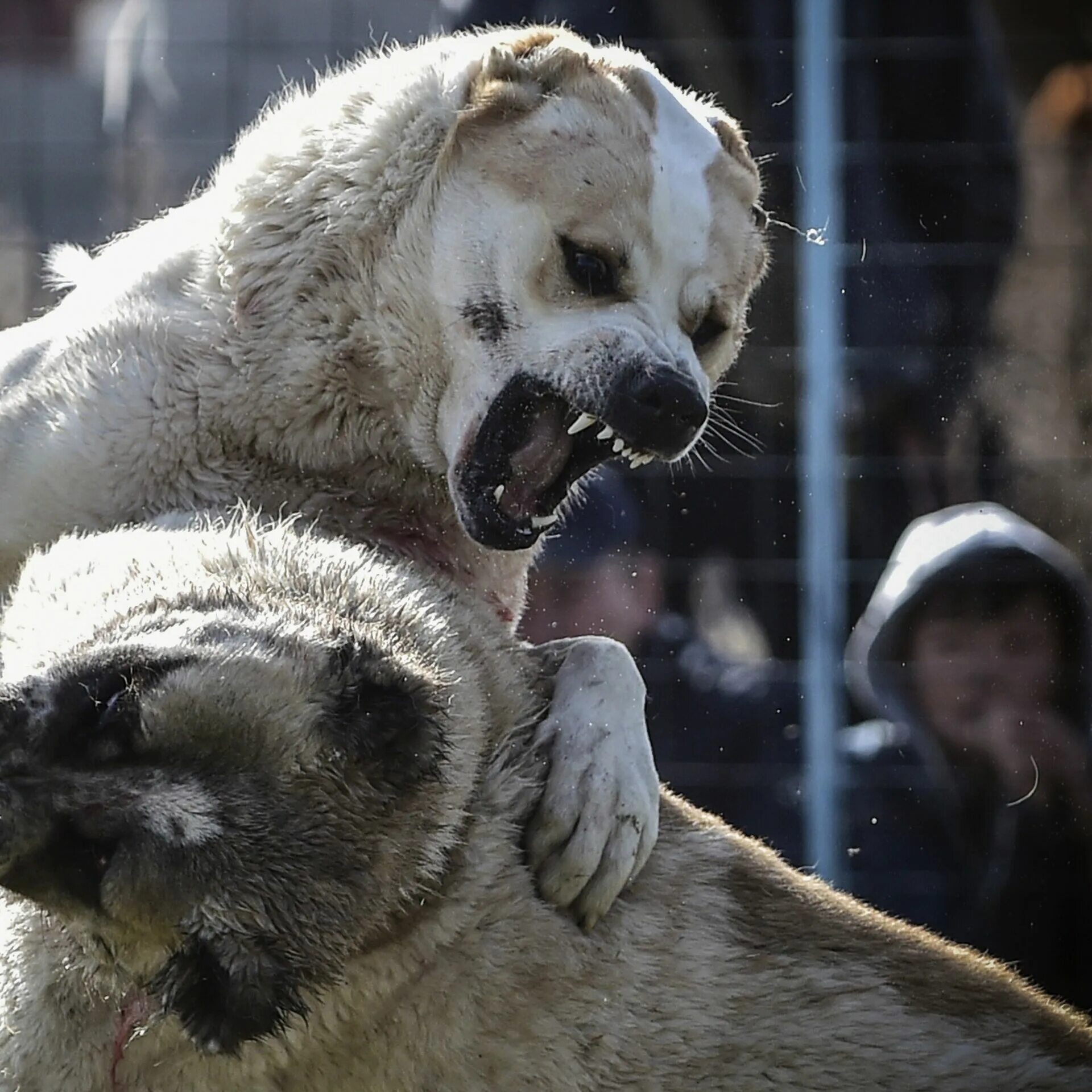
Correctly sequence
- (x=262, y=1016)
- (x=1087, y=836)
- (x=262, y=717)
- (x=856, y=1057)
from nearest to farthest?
(x=262, y=1016) → (x=262, y=717) → (x=856, y=1057) → (x=1087, y=836)

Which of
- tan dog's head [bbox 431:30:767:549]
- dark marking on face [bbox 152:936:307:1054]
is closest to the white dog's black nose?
tan dog's head [bbox 431:30:767:549]

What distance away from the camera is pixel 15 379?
302 cm

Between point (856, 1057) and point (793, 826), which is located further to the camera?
point (793, 826)

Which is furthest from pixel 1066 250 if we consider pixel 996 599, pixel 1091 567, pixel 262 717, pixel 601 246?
pixel 262 717

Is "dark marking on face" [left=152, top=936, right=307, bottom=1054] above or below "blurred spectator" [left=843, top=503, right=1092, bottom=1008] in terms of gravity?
above

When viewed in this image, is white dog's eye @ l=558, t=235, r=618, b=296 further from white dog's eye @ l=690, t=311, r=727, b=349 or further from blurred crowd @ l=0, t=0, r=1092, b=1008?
blurred crowd @ l=0, t=0, r=1092, b=1008

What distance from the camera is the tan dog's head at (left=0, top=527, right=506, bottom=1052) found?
1792 mm

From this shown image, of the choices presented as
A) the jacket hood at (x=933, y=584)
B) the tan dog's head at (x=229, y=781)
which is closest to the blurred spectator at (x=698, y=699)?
the jacket hood at (x=933, y=584)

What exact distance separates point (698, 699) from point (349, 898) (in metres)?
3.25

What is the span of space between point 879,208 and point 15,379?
2.92 metres

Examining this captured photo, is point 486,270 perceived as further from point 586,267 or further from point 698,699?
point 698,699

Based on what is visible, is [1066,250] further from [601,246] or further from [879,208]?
[601,246]

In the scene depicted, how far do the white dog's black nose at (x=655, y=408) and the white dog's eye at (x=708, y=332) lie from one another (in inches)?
11.9

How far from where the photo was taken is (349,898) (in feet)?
6.25
